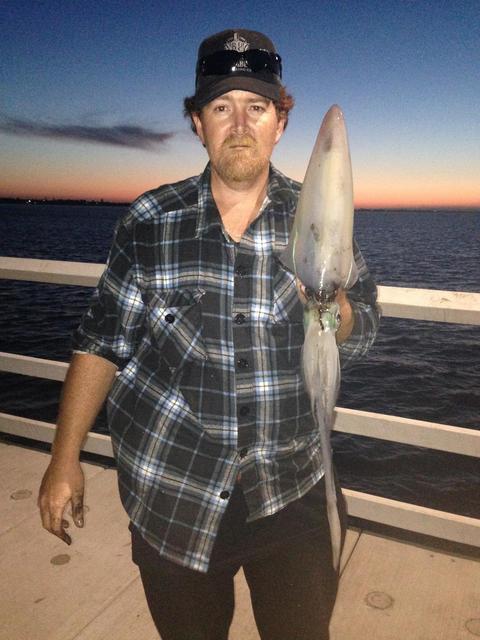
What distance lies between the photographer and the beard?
5.78 ft

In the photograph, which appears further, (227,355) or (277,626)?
(277,626)

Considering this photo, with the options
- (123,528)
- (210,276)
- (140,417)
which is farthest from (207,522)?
(123,528)

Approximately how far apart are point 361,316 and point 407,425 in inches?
59.5

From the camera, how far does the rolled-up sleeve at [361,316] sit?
1731mm

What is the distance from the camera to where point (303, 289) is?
1.21 metres

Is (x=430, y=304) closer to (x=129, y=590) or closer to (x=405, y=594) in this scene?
(x=405, y=594)

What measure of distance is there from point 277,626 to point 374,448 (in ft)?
39.0

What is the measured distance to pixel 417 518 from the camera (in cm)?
306

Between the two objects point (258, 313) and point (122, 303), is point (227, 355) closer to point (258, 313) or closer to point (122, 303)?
point (258, 313)

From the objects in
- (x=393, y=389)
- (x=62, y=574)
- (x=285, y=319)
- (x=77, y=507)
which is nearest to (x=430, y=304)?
(x=285, y=319)

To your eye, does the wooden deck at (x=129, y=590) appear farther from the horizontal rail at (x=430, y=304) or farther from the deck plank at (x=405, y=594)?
the horizontal rail at (x=430, y=304)

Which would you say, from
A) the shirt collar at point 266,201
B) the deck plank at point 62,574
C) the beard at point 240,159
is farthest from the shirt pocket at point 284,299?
the deck plank at point 62,574

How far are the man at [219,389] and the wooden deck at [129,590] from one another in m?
0.99

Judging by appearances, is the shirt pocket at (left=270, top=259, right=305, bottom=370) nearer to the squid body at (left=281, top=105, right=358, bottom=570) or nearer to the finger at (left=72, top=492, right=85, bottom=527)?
the squid body at (left=281, top=105, right=358, bottom=570)
